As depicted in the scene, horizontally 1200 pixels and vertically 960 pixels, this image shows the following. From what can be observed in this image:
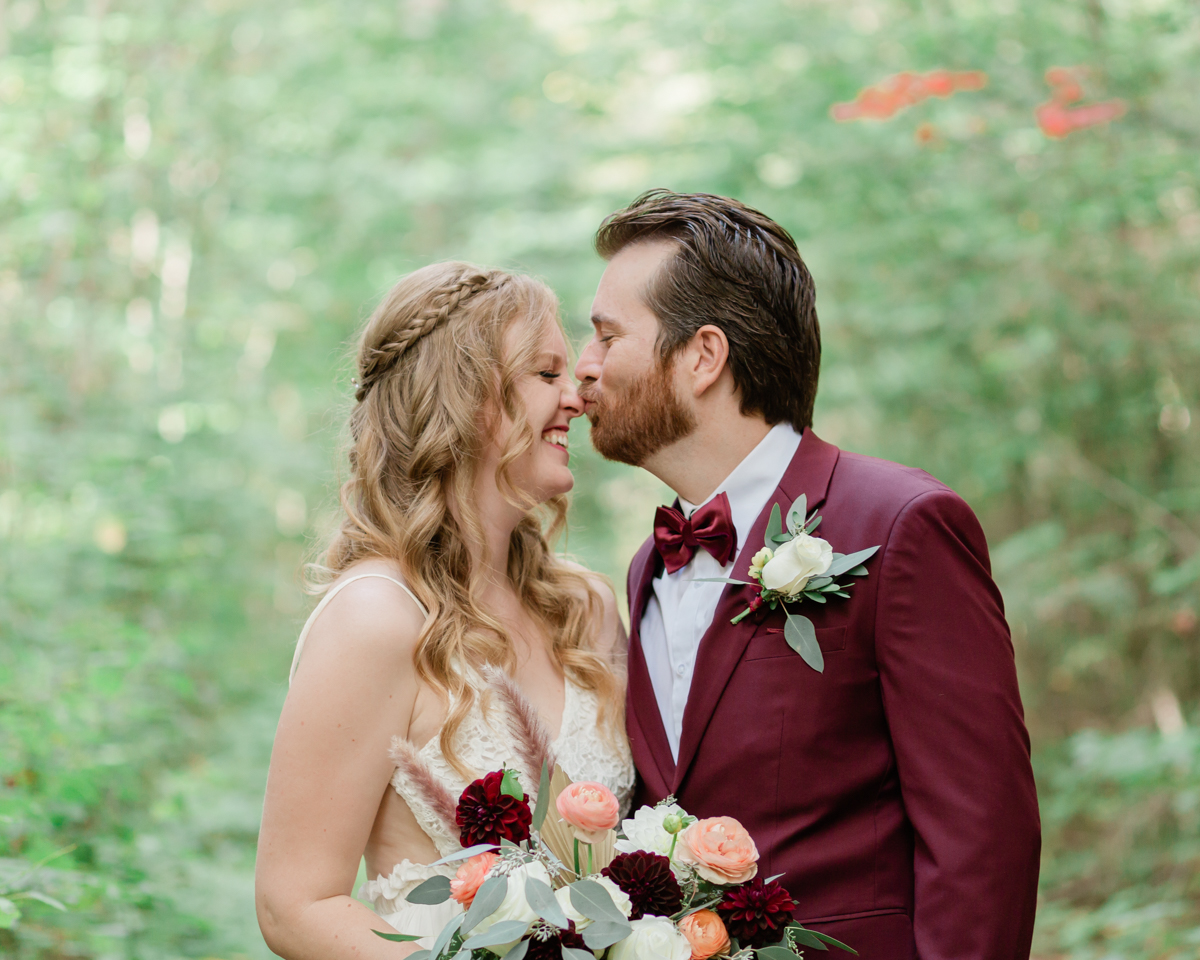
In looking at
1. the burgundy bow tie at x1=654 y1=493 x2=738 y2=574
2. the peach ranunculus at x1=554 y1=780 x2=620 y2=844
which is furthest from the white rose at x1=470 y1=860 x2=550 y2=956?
the burgundy bow tie at x1=654 y1=493 x2=738 y2=574

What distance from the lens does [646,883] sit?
1.94m

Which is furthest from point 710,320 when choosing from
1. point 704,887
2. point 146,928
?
point 146,928

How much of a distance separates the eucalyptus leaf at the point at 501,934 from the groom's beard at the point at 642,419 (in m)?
1.39

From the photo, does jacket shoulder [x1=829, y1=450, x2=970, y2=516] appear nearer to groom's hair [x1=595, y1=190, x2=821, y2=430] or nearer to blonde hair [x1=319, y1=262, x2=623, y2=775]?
groom's hair [x1=595, y1=190, x2=821, y2=430]

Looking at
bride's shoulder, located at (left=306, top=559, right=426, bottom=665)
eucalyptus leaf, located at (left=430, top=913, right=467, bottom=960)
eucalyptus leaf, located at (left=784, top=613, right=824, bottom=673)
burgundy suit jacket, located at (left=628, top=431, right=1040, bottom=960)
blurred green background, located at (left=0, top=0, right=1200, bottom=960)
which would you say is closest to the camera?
eucalyptus leaf, located at (left=430, top=913, right=467, bottom=960)

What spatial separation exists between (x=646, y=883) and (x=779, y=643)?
2.33 feet

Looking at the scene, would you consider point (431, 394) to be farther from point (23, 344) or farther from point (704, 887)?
point (23, 344)

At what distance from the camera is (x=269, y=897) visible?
7.79ft

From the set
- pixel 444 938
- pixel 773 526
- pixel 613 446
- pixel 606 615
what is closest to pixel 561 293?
pixel 606 615

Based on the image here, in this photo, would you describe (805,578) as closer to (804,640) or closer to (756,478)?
(804,640)

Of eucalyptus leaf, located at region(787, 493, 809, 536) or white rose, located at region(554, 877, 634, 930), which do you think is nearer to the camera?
white rose, located at region(554, 877, 634, 930)

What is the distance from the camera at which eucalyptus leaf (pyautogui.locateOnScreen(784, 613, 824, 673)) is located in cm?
234

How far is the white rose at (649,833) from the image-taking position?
2.05 metres

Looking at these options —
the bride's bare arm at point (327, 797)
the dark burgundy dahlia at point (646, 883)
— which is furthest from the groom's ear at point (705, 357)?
the dark burgundy dahlia at point (646, 883)
